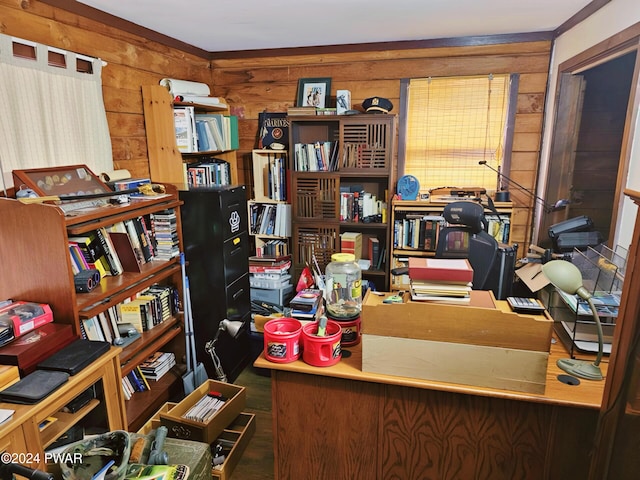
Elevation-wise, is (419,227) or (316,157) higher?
(316,157)

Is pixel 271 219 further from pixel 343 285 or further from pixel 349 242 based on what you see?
pixel 343 285

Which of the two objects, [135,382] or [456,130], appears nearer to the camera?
[135,382]

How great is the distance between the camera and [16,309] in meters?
1.68

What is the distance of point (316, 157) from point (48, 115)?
1.87 meters

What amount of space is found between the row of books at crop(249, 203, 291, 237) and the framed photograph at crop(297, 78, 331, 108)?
35.2 inches

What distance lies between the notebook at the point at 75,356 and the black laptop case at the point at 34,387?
0.03 m

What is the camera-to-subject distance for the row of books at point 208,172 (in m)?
3.31

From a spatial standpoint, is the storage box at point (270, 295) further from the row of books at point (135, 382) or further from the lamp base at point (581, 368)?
the lamp base at point (581, 368)

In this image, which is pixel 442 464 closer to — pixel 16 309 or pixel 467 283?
pixel 467 283

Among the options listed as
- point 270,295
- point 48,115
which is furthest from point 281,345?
point 270,295

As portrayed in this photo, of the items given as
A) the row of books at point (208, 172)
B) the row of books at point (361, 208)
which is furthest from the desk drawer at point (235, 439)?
the row of books at point (208, 172)

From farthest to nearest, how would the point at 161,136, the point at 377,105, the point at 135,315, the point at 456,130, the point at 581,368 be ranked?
the point at 456,130, the point at 377,105, the point at 161,136, the point at 135,315, the point at 581,368

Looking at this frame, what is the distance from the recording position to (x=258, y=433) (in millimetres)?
2320

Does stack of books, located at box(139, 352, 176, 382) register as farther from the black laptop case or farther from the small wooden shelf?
the black laptop case
